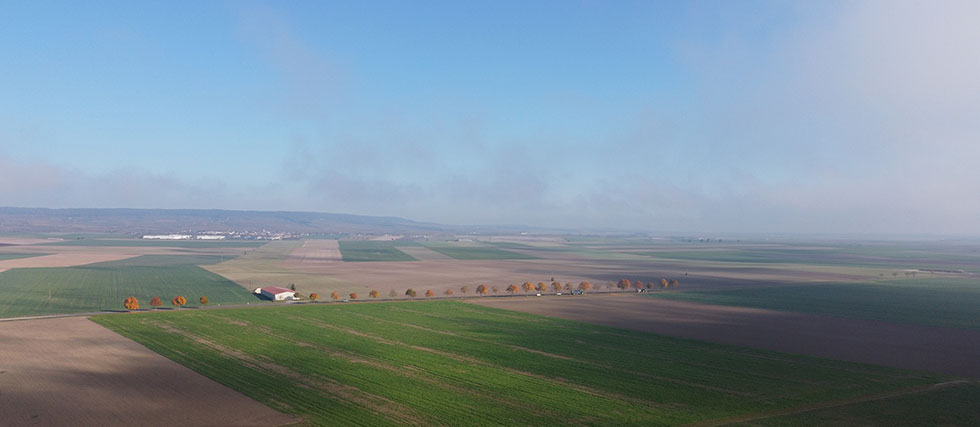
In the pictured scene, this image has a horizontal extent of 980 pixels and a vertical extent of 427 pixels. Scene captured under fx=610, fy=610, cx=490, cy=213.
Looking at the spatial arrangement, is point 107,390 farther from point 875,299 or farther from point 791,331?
point 875,299

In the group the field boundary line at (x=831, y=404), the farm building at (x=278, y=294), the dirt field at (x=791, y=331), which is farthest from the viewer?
the farm building at (x=278, y=294)

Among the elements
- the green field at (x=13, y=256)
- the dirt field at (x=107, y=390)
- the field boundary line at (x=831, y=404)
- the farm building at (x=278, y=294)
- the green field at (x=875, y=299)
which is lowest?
the green field at (x=13, y=256)

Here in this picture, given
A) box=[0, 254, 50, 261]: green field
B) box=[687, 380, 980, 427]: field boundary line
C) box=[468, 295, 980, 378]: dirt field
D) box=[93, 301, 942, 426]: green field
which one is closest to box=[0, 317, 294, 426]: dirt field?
box=[93, 301, 942, 426]: green field

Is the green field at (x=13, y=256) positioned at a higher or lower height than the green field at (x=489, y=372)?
lower

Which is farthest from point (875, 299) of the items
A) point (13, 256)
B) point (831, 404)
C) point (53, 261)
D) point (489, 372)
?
point (13, 256)

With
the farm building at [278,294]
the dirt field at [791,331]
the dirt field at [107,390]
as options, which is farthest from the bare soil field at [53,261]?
the dirt field at [791,331]

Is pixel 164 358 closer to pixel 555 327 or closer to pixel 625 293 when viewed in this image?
pixel 555 327

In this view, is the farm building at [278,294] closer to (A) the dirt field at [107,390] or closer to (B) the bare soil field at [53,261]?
(A) the dirt field at [107,390]

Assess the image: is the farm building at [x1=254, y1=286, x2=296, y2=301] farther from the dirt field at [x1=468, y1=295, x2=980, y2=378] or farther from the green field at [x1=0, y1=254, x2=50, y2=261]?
the green field at [x1=0, y1=254, x2=50, y2=261]
